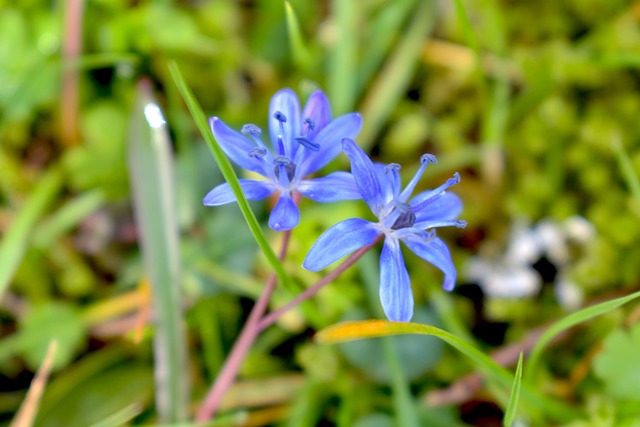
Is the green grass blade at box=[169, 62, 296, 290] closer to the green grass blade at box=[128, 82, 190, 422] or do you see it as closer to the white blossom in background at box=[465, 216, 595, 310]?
the green grass blade at box=[128, 82, 190, 422]

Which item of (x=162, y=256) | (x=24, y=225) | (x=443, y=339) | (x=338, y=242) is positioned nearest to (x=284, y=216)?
(x=338, y=242)

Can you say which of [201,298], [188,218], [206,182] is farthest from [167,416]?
[206,182]

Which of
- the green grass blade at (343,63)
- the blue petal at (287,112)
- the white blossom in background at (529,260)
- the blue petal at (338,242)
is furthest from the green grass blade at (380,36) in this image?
the blue petal at (338,242)

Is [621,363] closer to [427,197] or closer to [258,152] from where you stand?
[427,197]

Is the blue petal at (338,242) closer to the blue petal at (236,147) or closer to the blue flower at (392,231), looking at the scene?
the blue flower at (392,231)

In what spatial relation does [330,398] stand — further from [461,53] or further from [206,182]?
[461,53]

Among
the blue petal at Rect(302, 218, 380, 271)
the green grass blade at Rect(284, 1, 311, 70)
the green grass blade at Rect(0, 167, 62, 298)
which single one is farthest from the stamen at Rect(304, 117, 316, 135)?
the green grass blade at Rect(0, 167, 62, 298)
